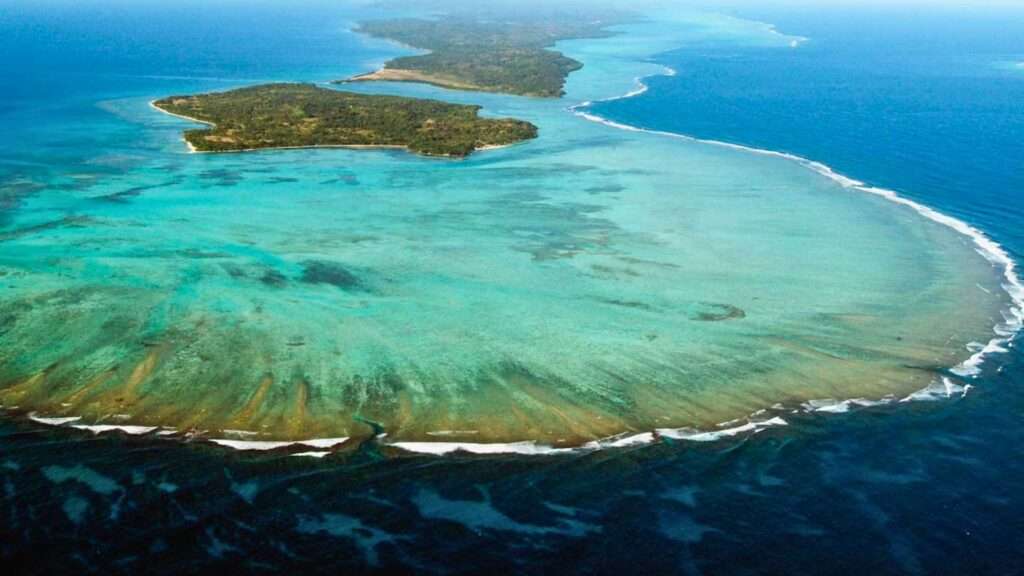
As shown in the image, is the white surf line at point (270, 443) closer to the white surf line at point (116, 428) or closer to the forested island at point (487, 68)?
the white surf line at point (116, 428)

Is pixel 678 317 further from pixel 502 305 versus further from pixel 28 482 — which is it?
pixel 28 482

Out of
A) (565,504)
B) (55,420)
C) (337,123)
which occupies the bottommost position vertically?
(565,504)

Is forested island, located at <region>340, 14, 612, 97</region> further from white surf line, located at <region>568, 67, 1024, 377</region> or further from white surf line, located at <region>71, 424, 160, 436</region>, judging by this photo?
white surf line, located at <region>71, 424, 160, 436</region>

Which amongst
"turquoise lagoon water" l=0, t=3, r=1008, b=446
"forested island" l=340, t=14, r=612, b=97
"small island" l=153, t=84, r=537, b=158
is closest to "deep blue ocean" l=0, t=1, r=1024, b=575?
"turquoise lagoon water" l=0, t=3, r=1008, b=446

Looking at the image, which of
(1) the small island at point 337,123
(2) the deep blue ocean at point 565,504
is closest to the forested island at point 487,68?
(1) the small island at point 337,123

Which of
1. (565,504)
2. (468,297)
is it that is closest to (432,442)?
(565,504)

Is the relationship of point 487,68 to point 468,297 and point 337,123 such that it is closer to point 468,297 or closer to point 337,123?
point 337,123
